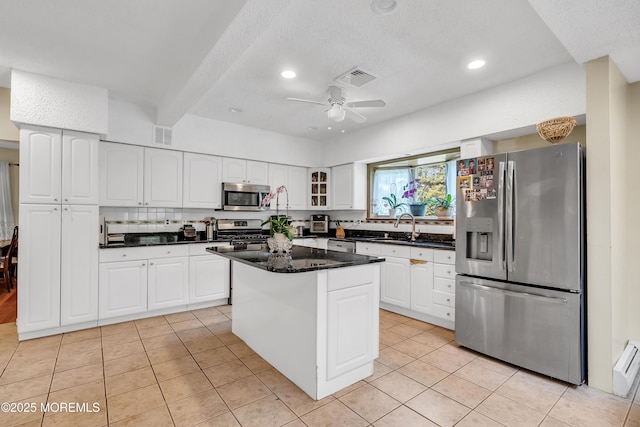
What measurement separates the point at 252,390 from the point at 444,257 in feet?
7.71

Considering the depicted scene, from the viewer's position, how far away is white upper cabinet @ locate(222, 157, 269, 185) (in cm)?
466

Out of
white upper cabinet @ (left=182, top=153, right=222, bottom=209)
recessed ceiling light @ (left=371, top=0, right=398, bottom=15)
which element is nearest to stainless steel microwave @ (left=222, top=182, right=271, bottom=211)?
white upper cabinet @ (left=182, top=153, right=222, bottom=209)

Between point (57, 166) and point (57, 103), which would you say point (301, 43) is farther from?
point (57, 166)

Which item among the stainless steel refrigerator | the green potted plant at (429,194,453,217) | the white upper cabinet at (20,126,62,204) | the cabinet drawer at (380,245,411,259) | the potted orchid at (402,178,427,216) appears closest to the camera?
the stainless steel refrigerator

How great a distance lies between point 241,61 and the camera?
2.81 metres

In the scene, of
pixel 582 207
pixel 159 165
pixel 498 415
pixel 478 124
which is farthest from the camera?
pixel 159 165

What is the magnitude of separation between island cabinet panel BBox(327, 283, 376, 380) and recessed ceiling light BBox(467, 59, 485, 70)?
2174 mm

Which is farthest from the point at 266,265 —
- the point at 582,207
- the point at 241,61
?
the point at 582,207

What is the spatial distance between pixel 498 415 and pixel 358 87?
3023 millimetres

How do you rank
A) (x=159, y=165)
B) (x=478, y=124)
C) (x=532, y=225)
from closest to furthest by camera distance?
(x=532, y=225) < (x=478, y=124) < (x=159, y=165)

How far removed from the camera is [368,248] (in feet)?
14.3

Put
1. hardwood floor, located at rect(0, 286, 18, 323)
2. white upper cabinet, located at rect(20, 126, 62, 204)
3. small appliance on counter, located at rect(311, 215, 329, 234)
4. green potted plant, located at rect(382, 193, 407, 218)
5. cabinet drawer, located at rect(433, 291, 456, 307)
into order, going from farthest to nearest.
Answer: small appliance on counter, located at rect(311, 215, 329, 234)
green potted plant, located at rect(382, 193, 407, 218)
hardwood floor, located at rect(0, 286, 18, 323)
cabinet drawer, located at rect(433, 291, 456, 307)
white upper cabinet, located at rect(20, 126, 62, 204)

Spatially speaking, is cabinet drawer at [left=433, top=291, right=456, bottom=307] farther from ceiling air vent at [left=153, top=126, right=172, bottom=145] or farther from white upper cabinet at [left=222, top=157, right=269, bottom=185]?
ceiling air vent at [left=153, top=126, right=172, bottom=145]

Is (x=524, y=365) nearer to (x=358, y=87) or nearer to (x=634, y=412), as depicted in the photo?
(x=634, y=412)
